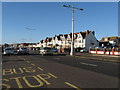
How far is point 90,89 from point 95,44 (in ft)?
251

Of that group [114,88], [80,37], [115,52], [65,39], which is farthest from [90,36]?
[114,88]

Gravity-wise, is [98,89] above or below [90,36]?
below

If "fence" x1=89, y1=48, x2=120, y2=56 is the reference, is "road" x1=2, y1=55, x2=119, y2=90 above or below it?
below

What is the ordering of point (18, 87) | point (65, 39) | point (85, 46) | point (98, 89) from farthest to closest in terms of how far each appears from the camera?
point (65, 39), point (85, 46), point (18, 87), point (98, 89)

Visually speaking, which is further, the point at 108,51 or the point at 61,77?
the point at 108,51

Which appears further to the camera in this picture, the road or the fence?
the fence

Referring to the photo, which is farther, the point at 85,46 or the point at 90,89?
the point at 85,46

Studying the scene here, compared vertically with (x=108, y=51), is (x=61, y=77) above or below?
below

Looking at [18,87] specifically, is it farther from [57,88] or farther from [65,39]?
[65,39]

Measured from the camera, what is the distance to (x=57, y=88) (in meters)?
5.93

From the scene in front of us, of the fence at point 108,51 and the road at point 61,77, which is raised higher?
the fence at point 108,51

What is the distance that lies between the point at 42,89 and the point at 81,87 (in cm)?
155

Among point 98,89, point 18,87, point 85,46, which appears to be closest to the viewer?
point 98,89

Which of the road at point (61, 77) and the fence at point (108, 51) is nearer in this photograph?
the road at point (61, 77)
